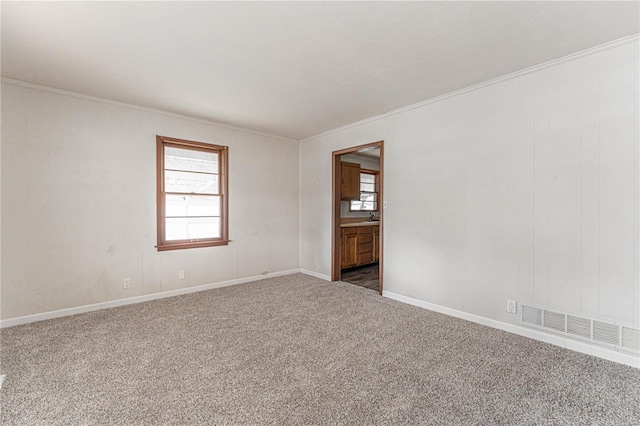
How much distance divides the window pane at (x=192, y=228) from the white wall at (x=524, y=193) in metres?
2.65

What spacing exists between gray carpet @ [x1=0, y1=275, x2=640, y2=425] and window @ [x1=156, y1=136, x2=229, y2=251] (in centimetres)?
129

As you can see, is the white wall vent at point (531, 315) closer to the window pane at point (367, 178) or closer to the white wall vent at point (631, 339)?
the white wall vent at point (631, 339)

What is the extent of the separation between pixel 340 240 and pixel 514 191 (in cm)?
281

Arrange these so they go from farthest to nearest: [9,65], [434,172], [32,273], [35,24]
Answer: [434,172]
[32,273]
[9,65]
[35,24]

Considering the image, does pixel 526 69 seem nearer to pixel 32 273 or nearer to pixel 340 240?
pixel 340 240

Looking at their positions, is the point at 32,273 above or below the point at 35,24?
below

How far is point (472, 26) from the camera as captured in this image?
212 centimetres

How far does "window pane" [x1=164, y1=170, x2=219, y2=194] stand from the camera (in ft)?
13.6

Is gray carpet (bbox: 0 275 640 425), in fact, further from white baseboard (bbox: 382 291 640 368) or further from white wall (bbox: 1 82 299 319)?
white wall (bbox: 1 82 299 319)

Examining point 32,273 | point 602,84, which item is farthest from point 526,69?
point 32,273

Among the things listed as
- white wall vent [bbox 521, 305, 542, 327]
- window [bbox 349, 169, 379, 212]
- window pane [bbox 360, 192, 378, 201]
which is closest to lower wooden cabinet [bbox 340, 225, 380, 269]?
window [bbox 349, 169, 379, 212]

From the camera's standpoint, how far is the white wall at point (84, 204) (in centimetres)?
309

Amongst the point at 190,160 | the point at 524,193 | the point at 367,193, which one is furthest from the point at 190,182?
the point at 524,193

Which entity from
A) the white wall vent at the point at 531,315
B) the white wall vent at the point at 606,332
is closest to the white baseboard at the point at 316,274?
the white wall vent at the point at 531,315
